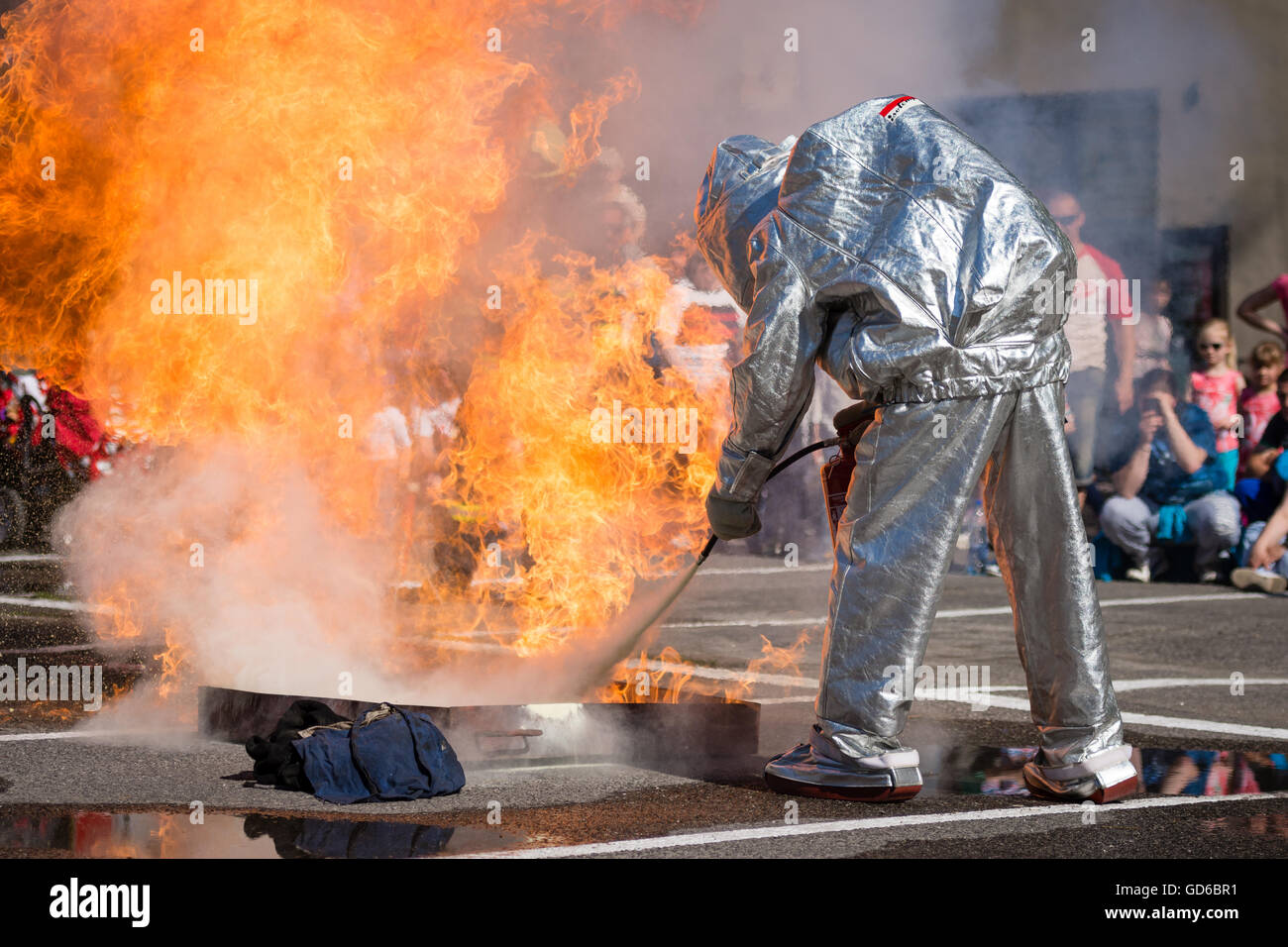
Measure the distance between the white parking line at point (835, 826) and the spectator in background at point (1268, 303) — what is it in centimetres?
839

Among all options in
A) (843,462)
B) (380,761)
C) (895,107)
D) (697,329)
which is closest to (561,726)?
(380,761)

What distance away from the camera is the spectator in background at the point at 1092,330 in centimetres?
1195

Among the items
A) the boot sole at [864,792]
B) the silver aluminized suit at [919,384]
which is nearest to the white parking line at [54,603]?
the boot sole at [864,792]

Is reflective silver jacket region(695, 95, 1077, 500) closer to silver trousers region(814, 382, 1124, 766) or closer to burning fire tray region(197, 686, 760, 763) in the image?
silver trousers region(814, 382, 1124, 766)

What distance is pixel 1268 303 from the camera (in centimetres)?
1223

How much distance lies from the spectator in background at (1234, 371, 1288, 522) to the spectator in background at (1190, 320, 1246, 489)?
5.2 inches

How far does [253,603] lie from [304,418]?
862 mm

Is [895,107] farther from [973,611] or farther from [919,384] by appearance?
[973,611]

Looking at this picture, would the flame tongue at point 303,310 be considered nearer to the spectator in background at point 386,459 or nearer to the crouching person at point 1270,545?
the spectator in background at point 386,459

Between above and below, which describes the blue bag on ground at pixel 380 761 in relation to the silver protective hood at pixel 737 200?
below

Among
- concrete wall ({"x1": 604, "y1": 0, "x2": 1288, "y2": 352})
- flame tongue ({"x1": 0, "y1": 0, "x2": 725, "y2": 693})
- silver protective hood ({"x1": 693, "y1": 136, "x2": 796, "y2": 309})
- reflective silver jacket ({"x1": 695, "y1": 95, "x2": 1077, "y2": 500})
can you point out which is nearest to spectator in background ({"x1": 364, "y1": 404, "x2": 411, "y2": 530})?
flame tongue ({"x1": 0, "y1": 0, "x2": 725, "y2": 693})

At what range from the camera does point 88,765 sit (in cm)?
504

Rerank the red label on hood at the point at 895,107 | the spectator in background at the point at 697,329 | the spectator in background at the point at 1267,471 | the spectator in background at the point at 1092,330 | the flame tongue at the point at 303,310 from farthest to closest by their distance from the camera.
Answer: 1. the spectator in background at the point at 1092,330
2. the spectator in background at the point at 1267,471
3. the spectator in background at the point at 697,329
4. the flame tongue at the point at 303,310
5. the red label on hood at the point at 895,107

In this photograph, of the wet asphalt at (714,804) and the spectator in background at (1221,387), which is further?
the spectator in background at (1221,387)
